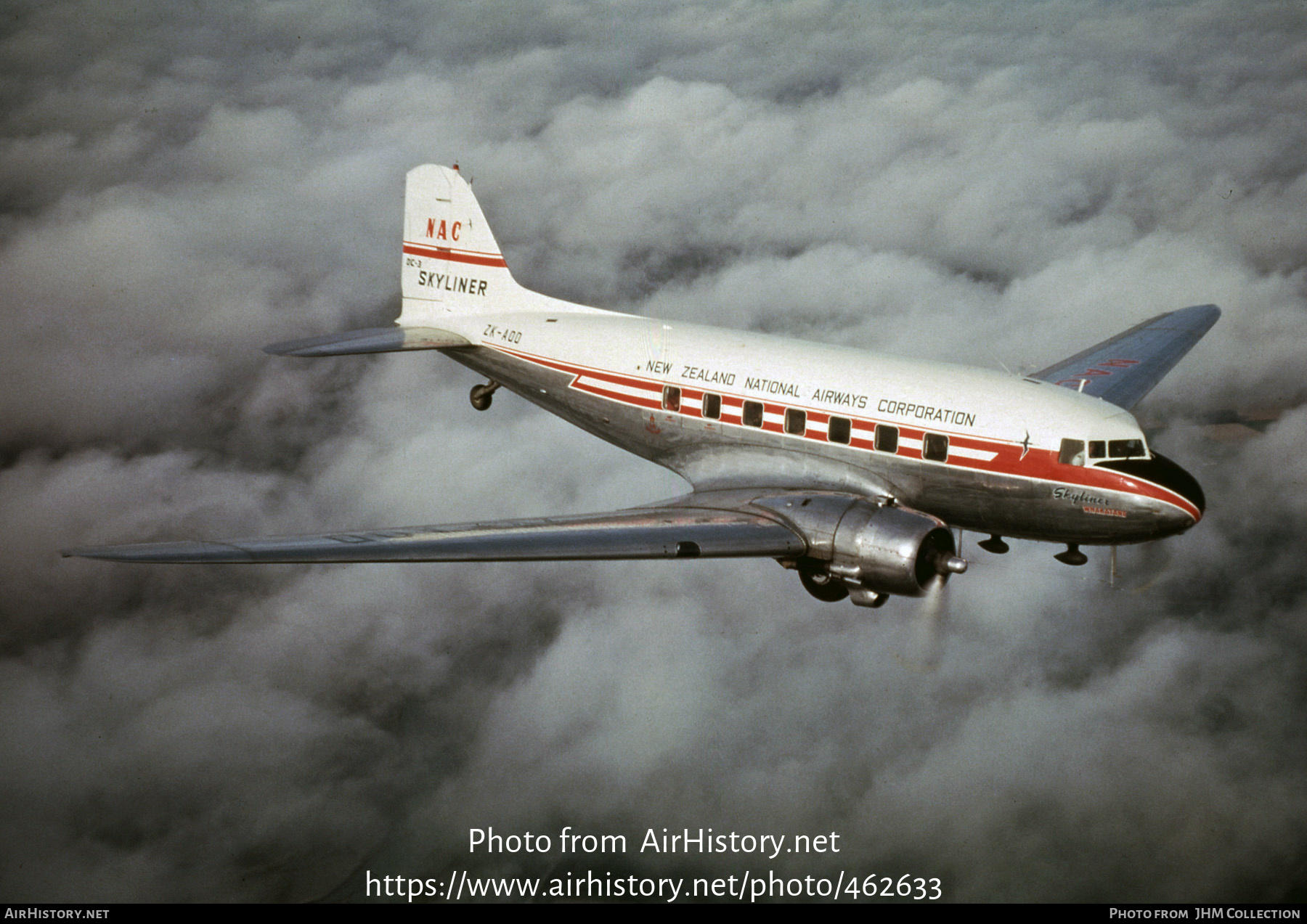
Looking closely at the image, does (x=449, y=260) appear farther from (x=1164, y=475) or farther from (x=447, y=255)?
(x=1164, y=475)

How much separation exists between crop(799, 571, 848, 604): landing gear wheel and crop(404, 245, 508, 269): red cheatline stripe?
13394 mm

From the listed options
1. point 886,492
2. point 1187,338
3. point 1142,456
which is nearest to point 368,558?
point 886,492

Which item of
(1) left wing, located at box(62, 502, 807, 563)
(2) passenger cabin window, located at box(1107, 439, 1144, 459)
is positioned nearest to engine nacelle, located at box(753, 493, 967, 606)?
(1) left wing, located at box(62, 502, 807, 563)

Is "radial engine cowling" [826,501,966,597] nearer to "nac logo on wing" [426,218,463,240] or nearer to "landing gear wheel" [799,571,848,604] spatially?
"landing gear wheel" [799,571,848,604]

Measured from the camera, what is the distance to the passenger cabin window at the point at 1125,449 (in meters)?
23.9

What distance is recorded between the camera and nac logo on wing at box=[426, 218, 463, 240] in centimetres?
3312

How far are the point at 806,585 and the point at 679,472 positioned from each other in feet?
17.3

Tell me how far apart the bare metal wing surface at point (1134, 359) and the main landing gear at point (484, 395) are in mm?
14880

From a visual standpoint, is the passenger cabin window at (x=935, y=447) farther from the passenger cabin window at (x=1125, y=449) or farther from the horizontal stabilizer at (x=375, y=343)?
the horizontal stabilizer at (x=375, y=343)

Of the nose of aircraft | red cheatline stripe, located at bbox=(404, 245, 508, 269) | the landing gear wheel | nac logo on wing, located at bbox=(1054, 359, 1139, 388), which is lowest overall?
the landing gear wheel

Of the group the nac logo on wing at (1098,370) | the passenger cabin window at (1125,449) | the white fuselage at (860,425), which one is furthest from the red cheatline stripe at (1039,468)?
the nac logo on wing at (1098,370)

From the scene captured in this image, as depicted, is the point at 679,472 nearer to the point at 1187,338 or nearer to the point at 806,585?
the point at 806,585

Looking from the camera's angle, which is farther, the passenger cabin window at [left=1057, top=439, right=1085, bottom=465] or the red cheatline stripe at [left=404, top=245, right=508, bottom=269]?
the red cheatline stripe at [left=404, top=245, right=508, bottom=269]

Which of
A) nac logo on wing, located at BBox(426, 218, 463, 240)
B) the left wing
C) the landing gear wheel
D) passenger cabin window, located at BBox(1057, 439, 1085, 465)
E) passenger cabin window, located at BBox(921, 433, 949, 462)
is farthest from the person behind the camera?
nac logo on wing, located at BBox(426, 218, 463, 240)
